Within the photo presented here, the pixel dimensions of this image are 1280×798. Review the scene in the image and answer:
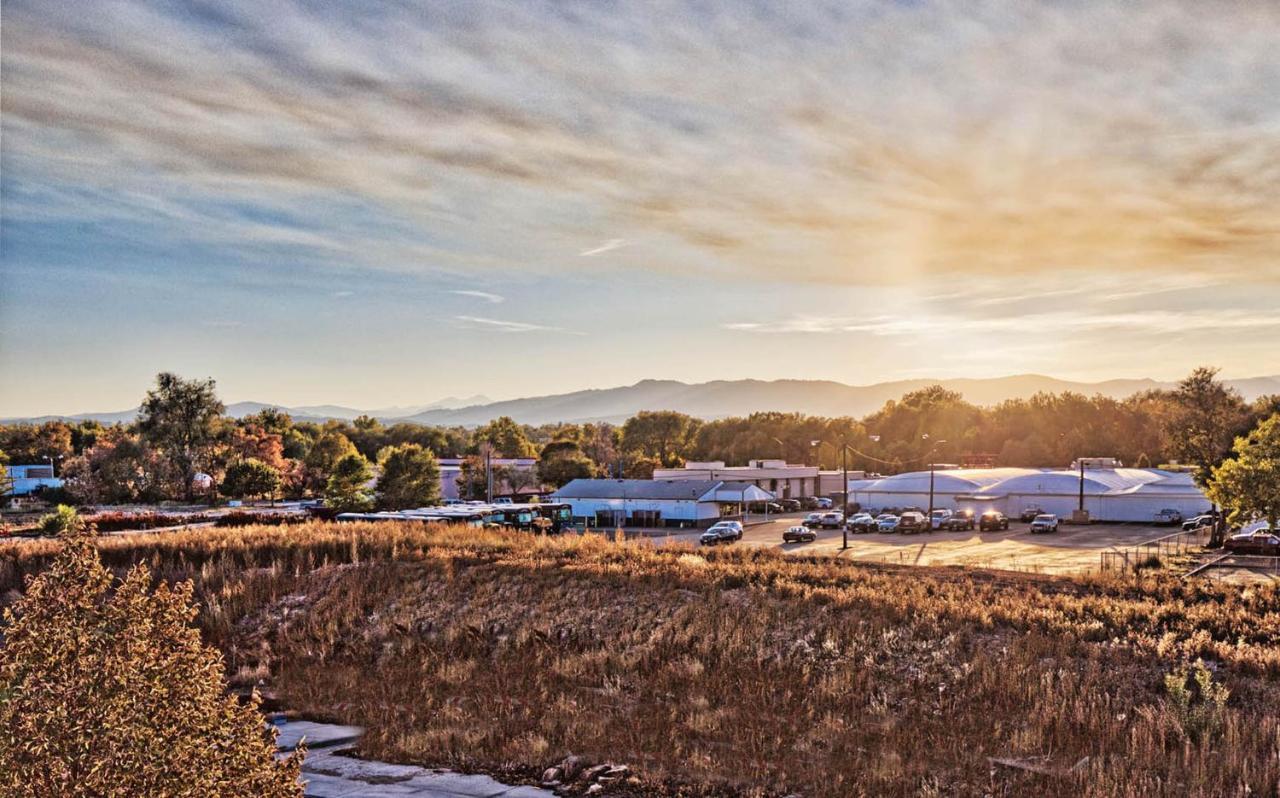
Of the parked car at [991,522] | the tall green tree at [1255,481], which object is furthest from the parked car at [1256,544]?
the parked car at [991,522]

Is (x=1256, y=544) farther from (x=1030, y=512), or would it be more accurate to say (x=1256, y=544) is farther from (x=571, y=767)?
(x=571, y=767)

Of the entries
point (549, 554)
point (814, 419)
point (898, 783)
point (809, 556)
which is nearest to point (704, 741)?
point (898, 783)

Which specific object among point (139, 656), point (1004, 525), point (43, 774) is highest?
point (139, 656)

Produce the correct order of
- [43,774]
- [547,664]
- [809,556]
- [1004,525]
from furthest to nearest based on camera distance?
[1004,525]
[809,556]
[547,664]
[43,774]

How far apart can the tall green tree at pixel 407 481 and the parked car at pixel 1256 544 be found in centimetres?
5643

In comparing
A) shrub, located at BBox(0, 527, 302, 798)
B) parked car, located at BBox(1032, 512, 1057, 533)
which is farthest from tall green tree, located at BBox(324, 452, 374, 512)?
shrub, located at BBox(0, 527, 302, 798)

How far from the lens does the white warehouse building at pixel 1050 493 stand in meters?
75.9

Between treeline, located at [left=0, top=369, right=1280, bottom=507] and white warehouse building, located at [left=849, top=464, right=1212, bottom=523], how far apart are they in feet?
18.4

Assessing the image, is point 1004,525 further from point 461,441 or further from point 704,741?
point 461,441

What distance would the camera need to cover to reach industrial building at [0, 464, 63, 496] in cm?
10076

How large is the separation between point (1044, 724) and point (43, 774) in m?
15.0

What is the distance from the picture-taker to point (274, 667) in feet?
76.9

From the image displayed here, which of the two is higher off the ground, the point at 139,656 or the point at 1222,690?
the point at 139,656

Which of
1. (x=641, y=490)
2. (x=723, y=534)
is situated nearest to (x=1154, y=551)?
(x=723, y=534)
